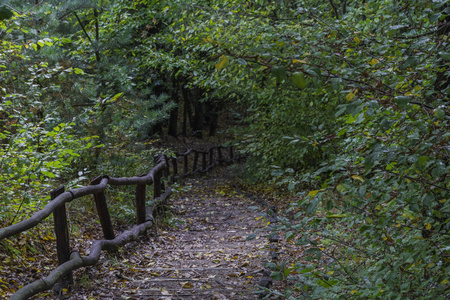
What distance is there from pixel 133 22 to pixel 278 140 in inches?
260

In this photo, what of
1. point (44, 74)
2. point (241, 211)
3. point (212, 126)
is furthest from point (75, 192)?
point (212, 126)

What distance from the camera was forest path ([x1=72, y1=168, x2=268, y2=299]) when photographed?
4.26 m

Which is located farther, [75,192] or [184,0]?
[184,0]

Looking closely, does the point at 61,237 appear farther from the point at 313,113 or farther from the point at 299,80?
the point at 313,113

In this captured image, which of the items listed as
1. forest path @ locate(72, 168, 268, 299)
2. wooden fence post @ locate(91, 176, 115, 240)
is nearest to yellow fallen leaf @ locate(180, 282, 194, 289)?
forest path @ locate(72, 168, 268, 299)

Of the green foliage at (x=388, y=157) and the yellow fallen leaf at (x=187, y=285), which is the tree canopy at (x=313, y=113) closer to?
the green foliage at (x=388, y=157)

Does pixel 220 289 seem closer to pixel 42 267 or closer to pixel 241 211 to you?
pixel 42 267

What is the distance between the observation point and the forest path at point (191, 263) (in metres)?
4.26

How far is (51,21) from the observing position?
7.18 meters

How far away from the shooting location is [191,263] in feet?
18.2

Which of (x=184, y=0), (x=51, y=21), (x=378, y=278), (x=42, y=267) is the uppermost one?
(x=184, y=0)

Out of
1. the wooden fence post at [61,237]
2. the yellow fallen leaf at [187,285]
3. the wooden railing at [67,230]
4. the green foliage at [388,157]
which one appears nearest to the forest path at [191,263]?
the yellow fallen leaf at [187,285]

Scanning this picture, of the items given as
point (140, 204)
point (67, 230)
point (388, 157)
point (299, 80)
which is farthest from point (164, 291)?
point (299, 80)

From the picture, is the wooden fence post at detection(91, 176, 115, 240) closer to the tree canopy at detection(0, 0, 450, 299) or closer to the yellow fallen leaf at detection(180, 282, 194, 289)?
the tree canopy at detection(0, 0, 450, 299)
